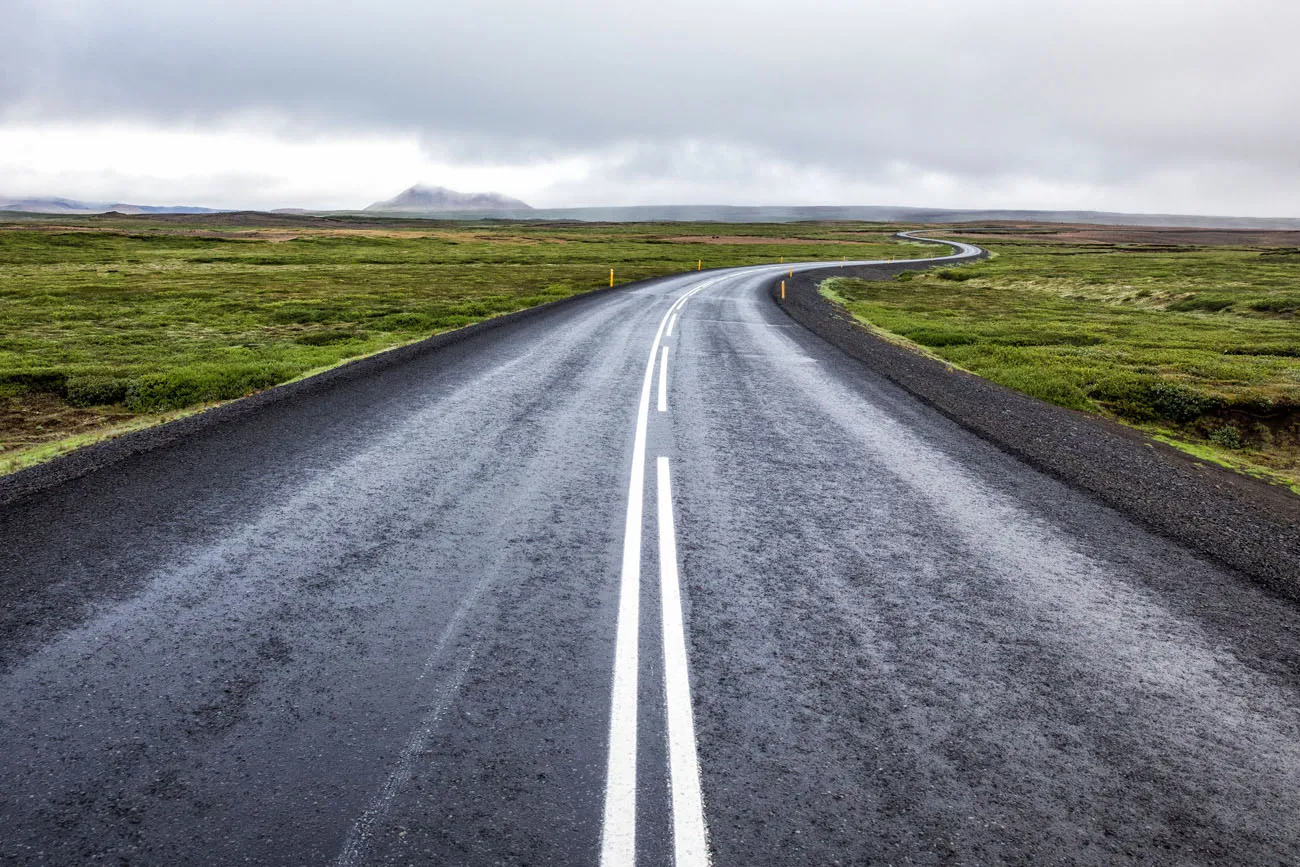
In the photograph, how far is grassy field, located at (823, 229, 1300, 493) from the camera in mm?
12109

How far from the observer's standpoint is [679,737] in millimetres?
3408

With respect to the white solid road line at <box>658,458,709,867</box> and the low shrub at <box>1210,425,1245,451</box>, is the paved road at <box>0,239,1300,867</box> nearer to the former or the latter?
the white solid road line at <box>658,458,709,867</box>

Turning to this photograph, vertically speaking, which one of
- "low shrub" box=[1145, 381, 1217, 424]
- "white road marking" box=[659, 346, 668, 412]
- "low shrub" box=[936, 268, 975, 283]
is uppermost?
"low shrub" box=[936, 268, 975, 283]

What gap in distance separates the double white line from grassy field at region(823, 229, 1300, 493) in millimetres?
8480

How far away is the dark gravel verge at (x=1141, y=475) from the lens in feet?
20.2

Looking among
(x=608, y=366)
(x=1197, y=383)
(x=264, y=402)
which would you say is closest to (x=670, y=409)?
(x=608, y=366)

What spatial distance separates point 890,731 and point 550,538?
3.02m

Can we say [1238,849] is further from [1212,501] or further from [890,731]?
[1212,501]

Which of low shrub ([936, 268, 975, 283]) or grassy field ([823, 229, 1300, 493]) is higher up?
low shrub ([936, 268, 975, 283])

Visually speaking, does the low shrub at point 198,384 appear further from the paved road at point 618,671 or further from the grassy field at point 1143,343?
the grassy field at point 1143,343

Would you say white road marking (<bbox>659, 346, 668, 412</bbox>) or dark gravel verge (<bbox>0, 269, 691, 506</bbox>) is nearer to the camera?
dark gravel verge (<bbox>0, 269, 691, 506</bbox>)

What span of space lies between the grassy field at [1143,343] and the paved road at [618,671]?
245 inches

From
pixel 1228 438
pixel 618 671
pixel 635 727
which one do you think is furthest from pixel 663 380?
pixel 635 727

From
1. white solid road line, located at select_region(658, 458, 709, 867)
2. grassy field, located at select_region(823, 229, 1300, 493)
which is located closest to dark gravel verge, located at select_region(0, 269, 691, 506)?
white solid road line, located at select_region(658, 458, 709, 867)
